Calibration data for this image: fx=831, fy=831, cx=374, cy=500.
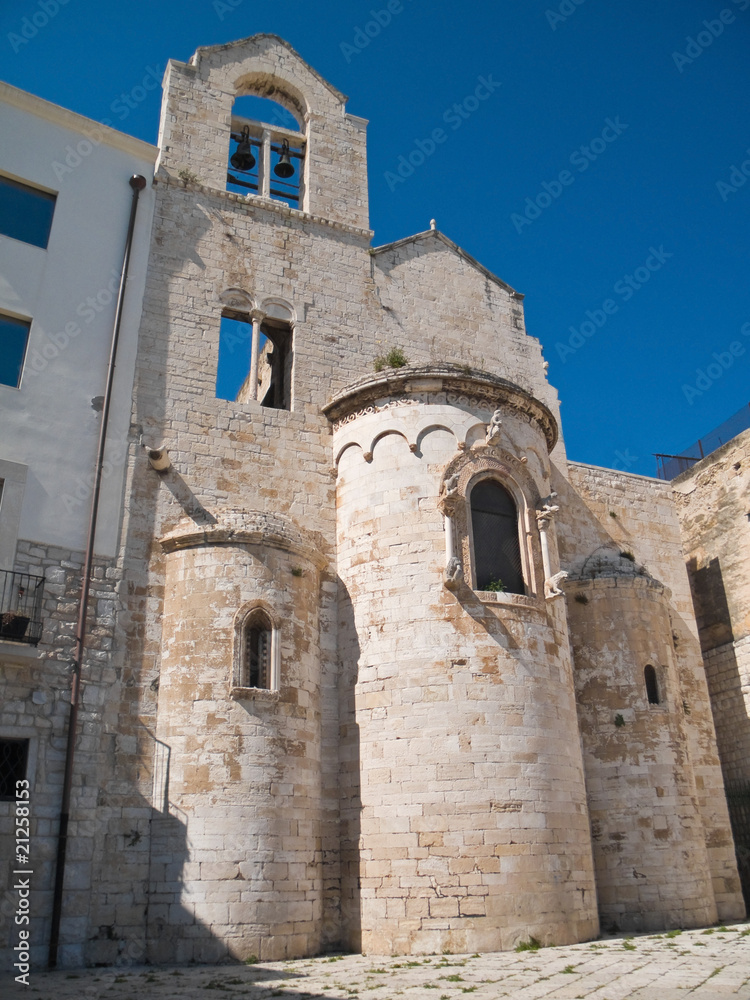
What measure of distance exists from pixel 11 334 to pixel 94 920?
842 cm

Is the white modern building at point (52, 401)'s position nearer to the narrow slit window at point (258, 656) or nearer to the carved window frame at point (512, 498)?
the narrow slit window at point (258, 656)

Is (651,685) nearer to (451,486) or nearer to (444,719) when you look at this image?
(444,719)

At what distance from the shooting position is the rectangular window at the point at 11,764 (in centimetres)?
1035

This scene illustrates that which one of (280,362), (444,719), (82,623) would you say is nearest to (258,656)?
(82,623)

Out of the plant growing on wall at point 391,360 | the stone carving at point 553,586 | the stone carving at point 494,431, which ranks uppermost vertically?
the plant growing on wall at point 391,360

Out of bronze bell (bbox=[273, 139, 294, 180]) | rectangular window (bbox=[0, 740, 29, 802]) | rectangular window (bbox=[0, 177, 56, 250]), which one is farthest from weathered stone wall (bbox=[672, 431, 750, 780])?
rectangular window (bbox=[0, 177, 56, 250])

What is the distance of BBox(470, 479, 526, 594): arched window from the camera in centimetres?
1324

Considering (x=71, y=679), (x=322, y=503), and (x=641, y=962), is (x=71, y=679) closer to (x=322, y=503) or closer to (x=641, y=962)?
(x=322, y=503)

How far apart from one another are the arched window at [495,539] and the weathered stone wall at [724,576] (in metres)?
7.59

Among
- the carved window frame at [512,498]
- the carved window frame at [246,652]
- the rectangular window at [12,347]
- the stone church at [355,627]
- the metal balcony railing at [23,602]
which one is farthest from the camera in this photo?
the carved window frame at [512,498]

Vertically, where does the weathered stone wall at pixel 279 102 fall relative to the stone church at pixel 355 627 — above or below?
above

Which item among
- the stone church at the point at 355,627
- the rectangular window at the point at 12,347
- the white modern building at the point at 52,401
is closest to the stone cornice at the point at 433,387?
the stone church at the point at 355,627

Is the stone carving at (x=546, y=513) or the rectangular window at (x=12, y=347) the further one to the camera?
the stone carving at (x=546, y=513)

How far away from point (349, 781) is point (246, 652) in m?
2.47
